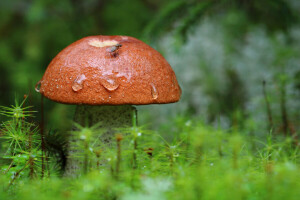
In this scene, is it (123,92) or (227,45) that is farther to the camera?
(227,45)

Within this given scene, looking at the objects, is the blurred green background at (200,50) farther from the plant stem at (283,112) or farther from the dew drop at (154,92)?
the dew drop at (154,92)

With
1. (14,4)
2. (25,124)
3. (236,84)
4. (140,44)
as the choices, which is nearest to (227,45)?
(236,84)

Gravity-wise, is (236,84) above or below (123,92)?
above

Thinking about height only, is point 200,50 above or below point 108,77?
above

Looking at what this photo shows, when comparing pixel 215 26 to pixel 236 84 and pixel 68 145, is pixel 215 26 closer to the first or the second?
pixel 236 84

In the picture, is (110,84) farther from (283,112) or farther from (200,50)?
(200,50)

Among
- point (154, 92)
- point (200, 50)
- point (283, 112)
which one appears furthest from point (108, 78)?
point (200, 50)
